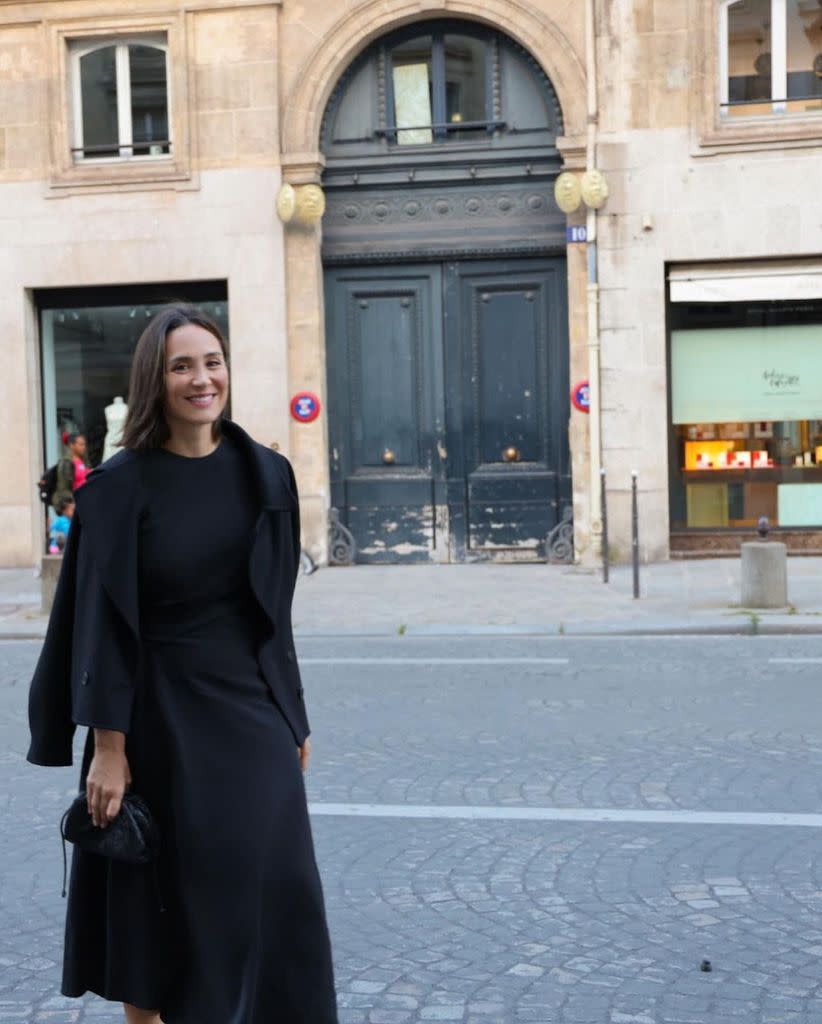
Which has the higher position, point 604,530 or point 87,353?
point 87,353

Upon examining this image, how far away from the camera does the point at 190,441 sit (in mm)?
3527

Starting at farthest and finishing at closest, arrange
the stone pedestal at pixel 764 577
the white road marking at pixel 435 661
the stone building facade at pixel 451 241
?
the stone building facade at pixel 451 241
the stone pedestal at pixel 764 577
the white road marking at pixel 435 661

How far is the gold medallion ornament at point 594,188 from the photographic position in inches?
640

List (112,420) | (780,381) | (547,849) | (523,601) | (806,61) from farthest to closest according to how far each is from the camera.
→ (112,420)
(780,381)
(806,61)
(523,601)
(547,849)

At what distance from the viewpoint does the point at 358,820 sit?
20.9ft

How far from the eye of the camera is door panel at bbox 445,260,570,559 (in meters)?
17.2

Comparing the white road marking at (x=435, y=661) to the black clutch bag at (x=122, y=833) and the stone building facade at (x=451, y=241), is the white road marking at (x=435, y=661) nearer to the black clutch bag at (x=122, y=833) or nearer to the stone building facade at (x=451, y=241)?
the stone building facade at (x=451, y=241)

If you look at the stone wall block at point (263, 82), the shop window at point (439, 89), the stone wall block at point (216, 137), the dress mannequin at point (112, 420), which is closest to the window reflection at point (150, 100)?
the stone wall block at point (216, 137)

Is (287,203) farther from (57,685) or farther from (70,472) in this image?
(57,685)

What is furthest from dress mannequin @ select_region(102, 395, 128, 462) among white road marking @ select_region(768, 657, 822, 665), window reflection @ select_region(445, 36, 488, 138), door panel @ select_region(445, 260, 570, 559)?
white road marking @ select_region(768, 657, 822, 665)

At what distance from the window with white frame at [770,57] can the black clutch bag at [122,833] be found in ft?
47.8

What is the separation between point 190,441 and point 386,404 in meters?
13.9

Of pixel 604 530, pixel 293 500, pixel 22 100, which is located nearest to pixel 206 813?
pixel 293 500

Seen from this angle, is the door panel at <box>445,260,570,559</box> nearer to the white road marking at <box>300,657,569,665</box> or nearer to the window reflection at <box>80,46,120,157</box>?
the window reflection at <box>80,46,120,157</box>
